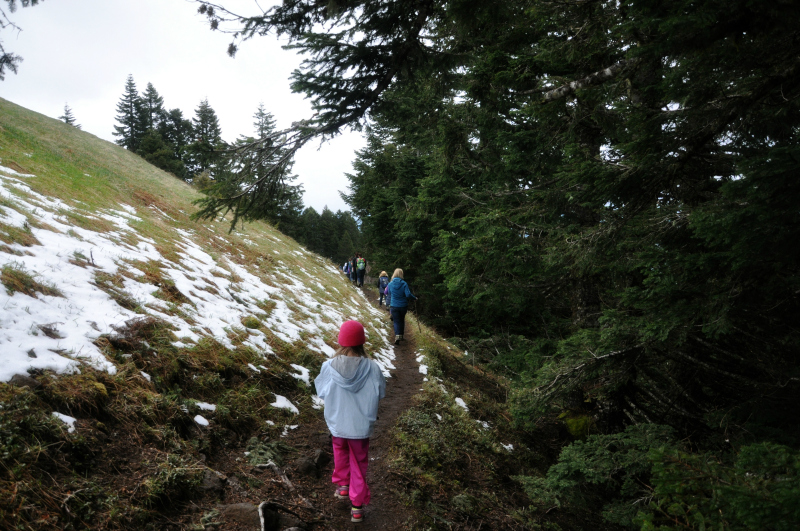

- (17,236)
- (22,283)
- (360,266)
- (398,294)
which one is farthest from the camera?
(360,266)

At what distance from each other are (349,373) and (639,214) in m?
3.76

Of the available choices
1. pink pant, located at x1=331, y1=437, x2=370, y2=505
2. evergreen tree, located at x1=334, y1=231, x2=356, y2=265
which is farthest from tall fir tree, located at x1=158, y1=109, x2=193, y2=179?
pink pant, located at x1=331, y1=437, x2=370, y2=505

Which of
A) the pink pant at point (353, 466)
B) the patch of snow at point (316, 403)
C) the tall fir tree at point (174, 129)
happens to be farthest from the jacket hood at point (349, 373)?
the tall fir tree at point (174, 129)

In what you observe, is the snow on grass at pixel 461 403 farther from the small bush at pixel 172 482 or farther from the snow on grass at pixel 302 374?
the small bush at pixel 172 482

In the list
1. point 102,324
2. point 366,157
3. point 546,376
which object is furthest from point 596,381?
point 366,157

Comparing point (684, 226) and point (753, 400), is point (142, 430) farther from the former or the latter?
point (753, 400)

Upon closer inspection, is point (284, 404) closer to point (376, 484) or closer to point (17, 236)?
point (376, 484)

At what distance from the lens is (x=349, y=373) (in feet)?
12.2

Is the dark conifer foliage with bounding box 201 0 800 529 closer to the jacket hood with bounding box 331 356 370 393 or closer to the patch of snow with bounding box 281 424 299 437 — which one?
the jacket hood with bounding box 331 356 370 393

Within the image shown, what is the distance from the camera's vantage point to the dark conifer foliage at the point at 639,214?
234 cm

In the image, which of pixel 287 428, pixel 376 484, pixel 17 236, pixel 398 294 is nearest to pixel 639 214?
pixel 376 484

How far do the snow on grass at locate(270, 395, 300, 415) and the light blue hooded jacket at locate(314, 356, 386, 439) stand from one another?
1.66m

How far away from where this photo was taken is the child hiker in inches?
144

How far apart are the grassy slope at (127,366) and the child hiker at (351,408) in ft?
3.92
